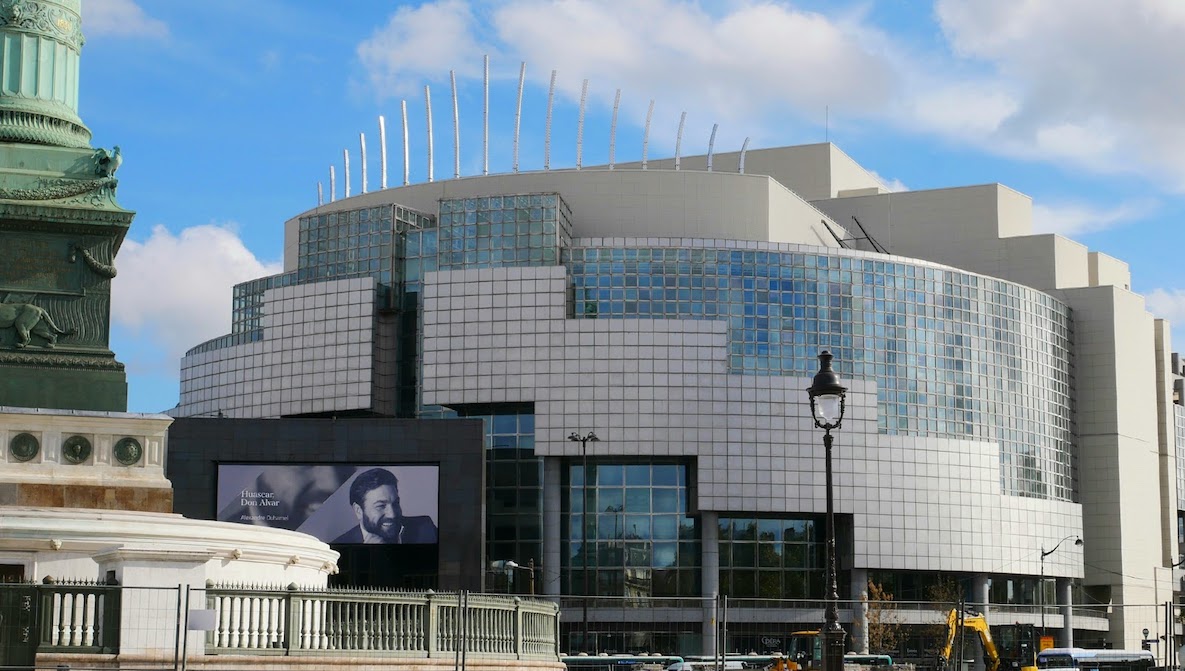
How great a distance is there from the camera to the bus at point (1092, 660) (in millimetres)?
61844

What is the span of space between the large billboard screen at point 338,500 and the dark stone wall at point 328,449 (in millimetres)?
430

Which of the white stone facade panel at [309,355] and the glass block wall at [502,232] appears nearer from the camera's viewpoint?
the glass block wall at [502,232]

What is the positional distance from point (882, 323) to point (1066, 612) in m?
19.7

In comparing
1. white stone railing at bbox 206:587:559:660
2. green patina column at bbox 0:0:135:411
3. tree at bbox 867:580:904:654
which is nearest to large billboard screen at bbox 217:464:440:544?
tree at bbox 867:580:904:654

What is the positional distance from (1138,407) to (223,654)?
95.4m

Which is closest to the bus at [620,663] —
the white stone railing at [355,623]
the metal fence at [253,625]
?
the metal fence at [253,625]

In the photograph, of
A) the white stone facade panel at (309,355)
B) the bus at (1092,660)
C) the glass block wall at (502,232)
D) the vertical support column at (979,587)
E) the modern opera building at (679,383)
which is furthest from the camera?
the vertical support column at (979,587)

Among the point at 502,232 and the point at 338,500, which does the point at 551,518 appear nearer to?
the point at 338,500

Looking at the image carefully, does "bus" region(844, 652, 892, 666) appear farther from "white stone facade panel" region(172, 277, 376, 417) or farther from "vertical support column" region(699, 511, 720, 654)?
"white stone facade panel" region(172, 277, 376, 417)

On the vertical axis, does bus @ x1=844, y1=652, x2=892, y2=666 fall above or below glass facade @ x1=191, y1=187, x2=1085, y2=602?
below

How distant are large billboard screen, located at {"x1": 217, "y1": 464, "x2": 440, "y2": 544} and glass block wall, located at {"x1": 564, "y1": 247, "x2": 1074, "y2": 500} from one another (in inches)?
657

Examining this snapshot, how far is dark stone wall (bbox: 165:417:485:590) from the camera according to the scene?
80000mm

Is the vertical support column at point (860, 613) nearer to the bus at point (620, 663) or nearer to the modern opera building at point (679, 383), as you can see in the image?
the modern opera building at point (679, 383)

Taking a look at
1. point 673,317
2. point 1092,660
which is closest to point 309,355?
point 673,317
